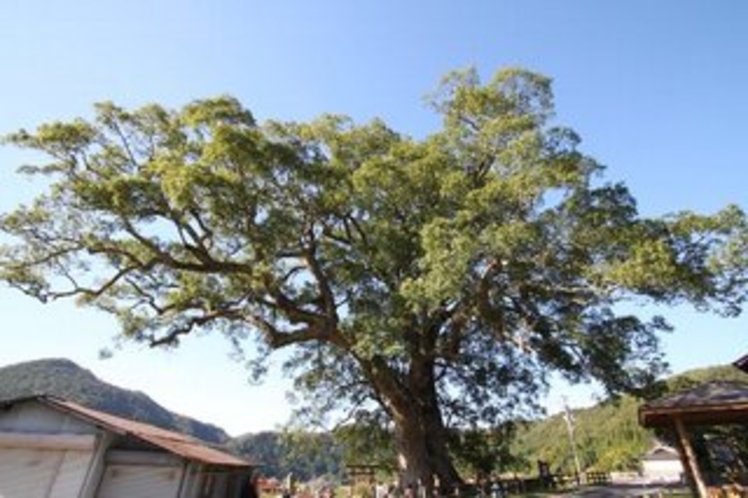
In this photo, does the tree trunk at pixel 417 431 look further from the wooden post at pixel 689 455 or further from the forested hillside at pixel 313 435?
the wooden post at pixel 689 455

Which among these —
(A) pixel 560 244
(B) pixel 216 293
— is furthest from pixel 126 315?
(A) pixel 560 244

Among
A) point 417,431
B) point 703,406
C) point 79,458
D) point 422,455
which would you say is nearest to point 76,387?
point 79,458

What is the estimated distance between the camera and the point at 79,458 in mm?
15750

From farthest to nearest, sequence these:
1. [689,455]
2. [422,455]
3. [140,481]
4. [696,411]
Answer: [422,455] → [140,481] → [689,455] → [696,411]

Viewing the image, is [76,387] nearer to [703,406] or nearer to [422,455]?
[422,455]

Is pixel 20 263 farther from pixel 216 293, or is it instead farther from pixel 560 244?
pixel 560 244

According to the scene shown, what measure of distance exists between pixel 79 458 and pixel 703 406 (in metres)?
17.6

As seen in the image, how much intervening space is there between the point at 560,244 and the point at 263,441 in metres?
136

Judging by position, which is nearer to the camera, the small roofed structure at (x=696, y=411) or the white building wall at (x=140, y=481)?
the small roofed structure at (x=696, y=411)

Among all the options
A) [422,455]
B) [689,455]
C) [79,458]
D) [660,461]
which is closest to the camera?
[689,455]

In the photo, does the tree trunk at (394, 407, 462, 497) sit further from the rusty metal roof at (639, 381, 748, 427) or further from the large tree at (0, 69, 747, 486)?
the rusty metal roof at (639, 381, 748, 427)

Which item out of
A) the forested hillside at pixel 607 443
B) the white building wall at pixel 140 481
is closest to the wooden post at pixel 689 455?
the white building wall at pixel 140 481

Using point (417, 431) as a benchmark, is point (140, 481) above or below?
below

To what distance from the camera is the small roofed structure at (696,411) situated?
1302 cm
